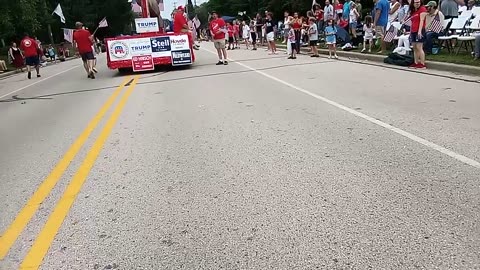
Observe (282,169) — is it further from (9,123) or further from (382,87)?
(9,123)

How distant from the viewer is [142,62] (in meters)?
16.1

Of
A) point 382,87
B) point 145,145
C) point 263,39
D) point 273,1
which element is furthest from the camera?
point 273,1

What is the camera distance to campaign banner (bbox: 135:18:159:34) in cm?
1688

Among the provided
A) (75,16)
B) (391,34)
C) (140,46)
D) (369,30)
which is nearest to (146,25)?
(140,46)

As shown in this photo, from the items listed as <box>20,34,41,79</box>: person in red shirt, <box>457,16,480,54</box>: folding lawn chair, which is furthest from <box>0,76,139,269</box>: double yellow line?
<box>20,34,41,79</box>: person in red shirt

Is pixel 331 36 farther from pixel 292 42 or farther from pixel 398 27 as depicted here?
pixel 398 27

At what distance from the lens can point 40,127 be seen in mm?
8312

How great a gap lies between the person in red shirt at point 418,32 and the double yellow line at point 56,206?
26.8 ft

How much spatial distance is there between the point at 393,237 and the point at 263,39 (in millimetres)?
29428

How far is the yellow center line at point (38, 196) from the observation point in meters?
3.72

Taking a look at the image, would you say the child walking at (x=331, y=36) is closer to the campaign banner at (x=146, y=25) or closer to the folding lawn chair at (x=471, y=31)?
the folding lawn chair at (x=471, y=31)

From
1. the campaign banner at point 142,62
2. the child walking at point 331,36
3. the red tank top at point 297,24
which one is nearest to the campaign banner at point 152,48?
the campaign banner at point 142,62

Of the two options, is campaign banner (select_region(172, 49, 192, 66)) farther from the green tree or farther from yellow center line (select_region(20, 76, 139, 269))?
the green tree

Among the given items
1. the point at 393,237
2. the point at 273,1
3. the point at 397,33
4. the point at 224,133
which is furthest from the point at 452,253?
the point at 273,1
